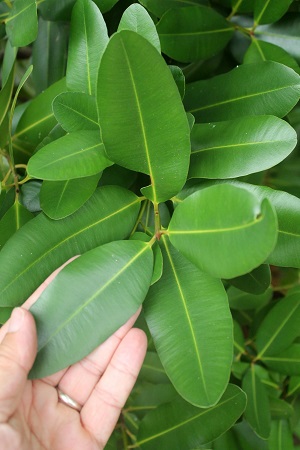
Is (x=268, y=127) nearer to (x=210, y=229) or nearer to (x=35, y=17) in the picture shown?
(x=210, y=229)

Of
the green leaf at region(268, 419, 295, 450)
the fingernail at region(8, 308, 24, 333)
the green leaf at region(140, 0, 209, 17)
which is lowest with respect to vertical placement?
the green leaf at region(268, 419, 295, 450)

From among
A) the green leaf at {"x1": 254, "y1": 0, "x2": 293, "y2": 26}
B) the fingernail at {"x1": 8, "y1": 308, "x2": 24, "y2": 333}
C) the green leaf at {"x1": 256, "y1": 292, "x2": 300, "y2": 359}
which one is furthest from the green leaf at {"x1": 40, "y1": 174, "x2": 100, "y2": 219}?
the green leaf at {"x1": 256, "y1": 292, "x2": 300, "y2": 359}

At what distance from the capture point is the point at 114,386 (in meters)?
0.82

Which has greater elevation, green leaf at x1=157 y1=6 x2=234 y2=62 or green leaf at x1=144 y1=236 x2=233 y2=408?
green leaf at x1=157 y1=6 x2=234 y2=62

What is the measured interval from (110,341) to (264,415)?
1.38 ft

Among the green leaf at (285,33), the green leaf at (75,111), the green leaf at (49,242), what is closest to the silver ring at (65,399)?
the green leaf at (49,242)

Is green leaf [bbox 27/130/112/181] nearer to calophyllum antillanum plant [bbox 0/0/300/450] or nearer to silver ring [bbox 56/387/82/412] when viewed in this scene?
calophyllum antillanum plant [bbox 0/0/300/450]

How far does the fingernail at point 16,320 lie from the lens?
62 cm

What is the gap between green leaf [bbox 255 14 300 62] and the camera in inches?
34.8

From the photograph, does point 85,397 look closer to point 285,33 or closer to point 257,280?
point 257,280

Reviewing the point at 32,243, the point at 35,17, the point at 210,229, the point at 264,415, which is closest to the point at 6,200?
the point at 32,243

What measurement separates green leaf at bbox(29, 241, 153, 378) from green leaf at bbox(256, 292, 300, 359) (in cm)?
52

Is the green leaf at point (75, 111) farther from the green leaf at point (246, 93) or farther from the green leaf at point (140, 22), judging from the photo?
the green leaf at point (246, 93)

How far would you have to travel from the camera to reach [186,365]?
61 cm
